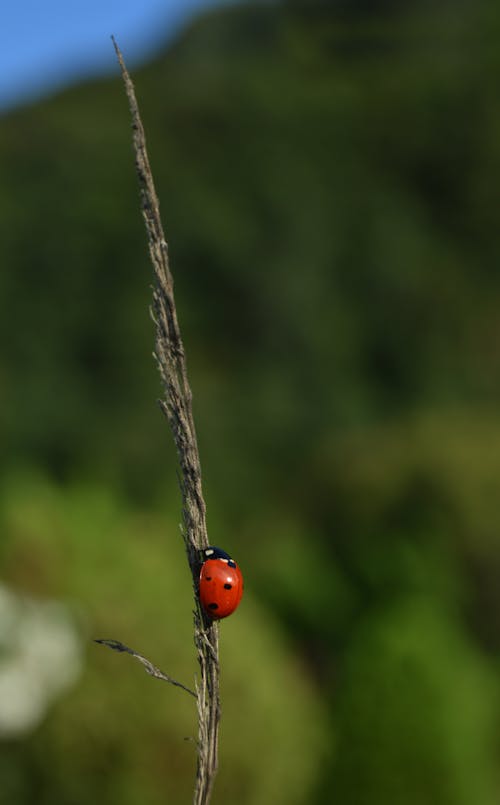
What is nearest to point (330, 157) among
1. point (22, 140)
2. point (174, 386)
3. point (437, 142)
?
point (437, 142)

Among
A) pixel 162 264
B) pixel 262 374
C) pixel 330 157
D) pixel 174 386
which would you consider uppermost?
pixel 330 157

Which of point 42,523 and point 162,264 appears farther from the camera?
point 42,523

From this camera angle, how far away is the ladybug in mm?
1285

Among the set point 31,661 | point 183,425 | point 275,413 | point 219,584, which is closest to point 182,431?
point 183,425

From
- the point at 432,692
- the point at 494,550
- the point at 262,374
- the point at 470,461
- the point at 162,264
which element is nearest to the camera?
the point at 162,264

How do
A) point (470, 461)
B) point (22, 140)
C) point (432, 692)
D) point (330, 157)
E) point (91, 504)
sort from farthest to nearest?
point (330, 157) < point (22, 140) < point (470, 461) < point (91, 504) < point (432, 692)

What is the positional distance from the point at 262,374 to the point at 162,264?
20.1 metres

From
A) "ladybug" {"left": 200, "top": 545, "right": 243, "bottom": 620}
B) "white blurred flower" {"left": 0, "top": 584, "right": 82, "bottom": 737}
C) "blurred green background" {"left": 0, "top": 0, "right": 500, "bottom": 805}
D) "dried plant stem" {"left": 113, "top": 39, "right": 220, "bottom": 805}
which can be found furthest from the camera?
"blurred green background" {"left": 0, "top": 0, "right": 500, "bottom": 805}

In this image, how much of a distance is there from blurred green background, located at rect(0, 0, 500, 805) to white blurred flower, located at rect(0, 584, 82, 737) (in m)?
0.01

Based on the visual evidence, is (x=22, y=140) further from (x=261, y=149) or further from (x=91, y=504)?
(x=91, y=504)

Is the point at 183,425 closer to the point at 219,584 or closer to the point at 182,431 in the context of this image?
the point at 182,431

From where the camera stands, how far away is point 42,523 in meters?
5.36

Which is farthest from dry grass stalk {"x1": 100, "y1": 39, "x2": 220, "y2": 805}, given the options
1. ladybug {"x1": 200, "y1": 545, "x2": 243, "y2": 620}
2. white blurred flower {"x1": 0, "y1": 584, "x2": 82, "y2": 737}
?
white blurred flower {"x1": 0, "y1": 584, "x2": 82, "y2": 737}

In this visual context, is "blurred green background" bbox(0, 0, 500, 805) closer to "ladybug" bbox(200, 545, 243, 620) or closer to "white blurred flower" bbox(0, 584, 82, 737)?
"white blurred flower" bbox(0, 584, 82, 737)
